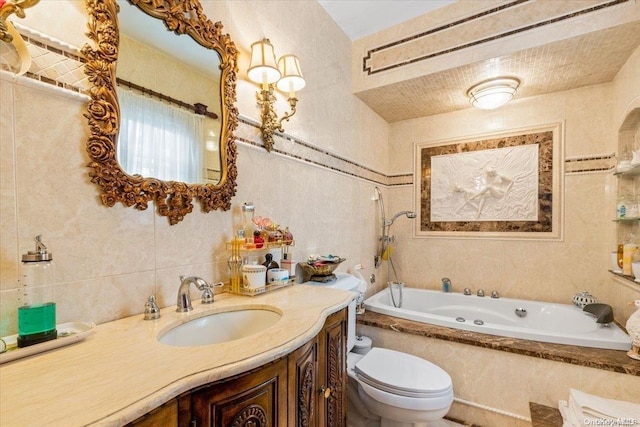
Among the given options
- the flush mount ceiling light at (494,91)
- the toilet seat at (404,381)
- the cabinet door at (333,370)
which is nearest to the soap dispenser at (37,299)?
the cabinet door at (333,370)

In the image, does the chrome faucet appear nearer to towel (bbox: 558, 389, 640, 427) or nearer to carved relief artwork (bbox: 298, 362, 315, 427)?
carved relief artwork (bbox: 298, 362, 315, 427)

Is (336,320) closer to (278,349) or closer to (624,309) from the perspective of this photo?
(278,349)

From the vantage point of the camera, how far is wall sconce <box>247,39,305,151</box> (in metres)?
1.42

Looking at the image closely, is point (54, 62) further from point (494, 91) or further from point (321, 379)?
point (494, 91)

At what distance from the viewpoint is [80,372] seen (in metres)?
0.62

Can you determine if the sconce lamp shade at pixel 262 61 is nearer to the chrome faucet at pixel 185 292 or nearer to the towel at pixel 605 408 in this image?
the chrome faucet at pixel 185 292

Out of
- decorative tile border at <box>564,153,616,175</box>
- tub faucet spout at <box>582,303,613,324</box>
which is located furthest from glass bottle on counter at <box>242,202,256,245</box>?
decorative tile border at <box>564,153,616,175</box>

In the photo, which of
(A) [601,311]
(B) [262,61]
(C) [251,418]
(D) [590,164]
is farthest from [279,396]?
(D) [590,164]

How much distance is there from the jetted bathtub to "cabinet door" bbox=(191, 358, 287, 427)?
1.61 meters

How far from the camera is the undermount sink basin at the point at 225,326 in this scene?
1023 mm

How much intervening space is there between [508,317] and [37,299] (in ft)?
10.2

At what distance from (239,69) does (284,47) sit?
1.53 feet

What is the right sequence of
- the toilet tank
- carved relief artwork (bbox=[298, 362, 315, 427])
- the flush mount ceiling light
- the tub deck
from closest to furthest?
carved relief artwork (bbox=[298, 362, 315, 427]) < the tub deck < the toilet tank < the flush mount ceiling light

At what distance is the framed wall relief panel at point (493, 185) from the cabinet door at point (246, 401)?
2.63m
